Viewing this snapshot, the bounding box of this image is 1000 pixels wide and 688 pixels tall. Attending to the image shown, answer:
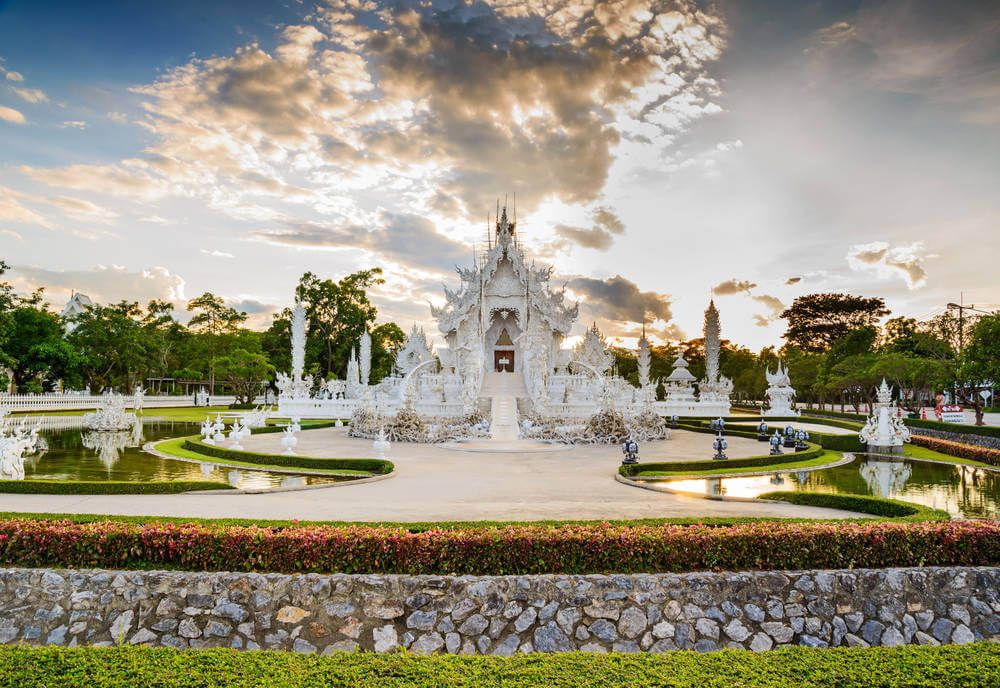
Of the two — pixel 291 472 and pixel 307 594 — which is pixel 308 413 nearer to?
pixel 291 472

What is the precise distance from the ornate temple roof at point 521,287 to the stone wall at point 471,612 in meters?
32.8

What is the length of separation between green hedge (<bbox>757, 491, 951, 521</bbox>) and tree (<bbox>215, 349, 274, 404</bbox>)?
4433 centimetres

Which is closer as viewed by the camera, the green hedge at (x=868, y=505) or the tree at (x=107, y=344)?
the green hedge at (x=868, y=505)

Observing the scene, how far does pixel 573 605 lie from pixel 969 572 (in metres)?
4.95

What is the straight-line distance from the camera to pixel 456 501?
38.1 feet

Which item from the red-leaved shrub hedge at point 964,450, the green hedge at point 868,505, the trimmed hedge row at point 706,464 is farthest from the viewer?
the red-leaved shrub hedge at point 964,450

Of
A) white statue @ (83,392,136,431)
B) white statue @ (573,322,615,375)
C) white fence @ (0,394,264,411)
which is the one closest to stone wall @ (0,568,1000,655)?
white statue @ (83,392,136,431)

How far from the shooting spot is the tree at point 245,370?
48250 mm

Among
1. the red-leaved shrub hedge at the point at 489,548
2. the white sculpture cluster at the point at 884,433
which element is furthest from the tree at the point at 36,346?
the white sculpture cluster at the point at 884,433

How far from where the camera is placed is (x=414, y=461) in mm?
18391

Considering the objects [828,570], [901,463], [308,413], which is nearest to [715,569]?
[828,570]

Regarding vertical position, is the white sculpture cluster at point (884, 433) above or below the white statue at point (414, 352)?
below

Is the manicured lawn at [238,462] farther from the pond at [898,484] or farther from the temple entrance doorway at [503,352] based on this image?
the temple entrance doorway at [503,352]

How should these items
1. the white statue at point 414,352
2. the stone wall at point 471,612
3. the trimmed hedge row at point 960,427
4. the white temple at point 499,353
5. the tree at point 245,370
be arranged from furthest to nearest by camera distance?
the tree at point 245,370, the white statue at point 414,352, the white temple at point 499,353, the trimmed hedge row at point 960,427, the stone wall at point 471,612
